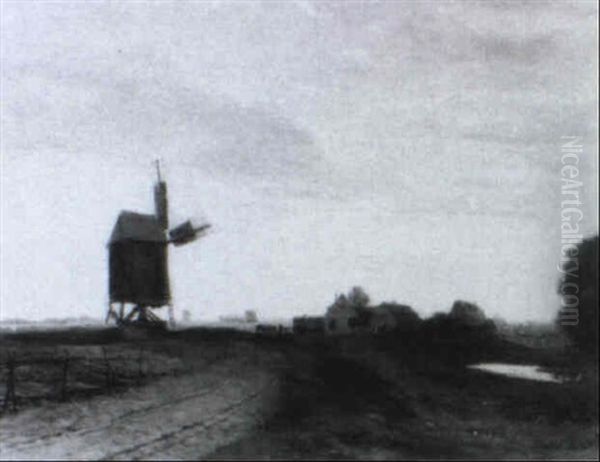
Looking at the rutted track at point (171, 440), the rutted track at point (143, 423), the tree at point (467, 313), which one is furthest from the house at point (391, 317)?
the rutted track at point (171, 440)

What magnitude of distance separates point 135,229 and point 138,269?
2639 millimetres

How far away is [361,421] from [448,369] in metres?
17.6

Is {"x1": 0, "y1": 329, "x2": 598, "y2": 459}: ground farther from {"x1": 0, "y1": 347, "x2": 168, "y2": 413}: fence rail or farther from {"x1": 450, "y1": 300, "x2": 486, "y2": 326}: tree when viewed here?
{"x1": 450, "y1": 300, "x2": 486, "y2": 326}: tree

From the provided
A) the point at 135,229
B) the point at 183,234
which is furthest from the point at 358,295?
the point at 135,229

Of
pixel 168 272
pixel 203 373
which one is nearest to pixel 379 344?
pixel 168 272

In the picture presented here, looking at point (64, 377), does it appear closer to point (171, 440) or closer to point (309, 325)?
point (171, 440)

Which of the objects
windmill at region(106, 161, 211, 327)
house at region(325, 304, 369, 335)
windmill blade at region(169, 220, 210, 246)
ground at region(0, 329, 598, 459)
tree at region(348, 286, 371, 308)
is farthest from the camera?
tree at region(348, 286, 371, 308)

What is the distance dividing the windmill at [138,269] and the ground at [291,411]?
1008 centimetres

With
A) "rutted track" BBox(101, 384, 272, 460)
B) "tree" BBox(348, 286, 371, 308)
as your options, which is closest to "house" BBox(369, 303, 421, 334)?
"tree" BBox(348, 286, 371, 308)

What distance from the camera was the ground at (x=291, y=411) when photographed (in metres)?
13.4

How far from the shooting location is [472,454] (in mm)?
13156

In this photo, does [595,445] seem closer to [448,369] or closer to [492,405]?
[492,405]

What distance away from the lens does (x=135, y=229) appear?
153 ft

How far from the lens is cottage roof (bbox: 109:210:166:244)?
45938 mm
